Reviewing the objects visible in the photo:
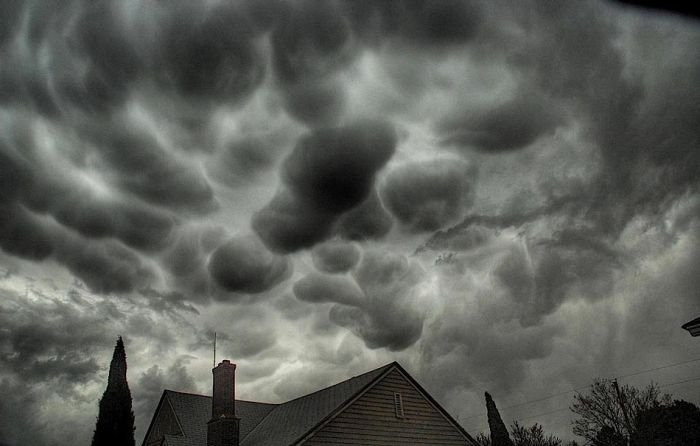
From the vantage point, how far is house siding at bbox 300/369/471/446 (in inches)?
952

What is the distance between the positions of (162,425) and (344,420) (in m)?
16.0

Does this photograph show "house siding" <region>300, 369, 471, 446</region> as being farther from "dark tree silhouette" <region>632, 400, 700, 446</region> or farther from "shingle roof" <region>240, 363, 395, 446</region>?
"dark tree silhouette" <region>632, 400, 700, 446</region>

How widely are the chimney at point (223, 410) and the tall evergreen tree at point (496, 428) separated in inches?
674

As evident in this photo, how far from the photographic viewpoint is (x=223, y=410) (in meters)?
26.2

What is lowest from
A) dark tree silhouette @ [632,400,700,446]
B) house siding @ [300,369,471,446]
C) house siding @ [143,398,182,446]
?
dark tree silhouette @ [632,400,700,446]

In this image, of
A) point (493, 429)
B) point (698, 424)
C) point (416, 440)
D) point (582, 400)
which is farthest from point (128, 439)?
point (582, 400)

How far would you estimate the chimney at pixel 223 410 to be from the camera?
25562 millimetres

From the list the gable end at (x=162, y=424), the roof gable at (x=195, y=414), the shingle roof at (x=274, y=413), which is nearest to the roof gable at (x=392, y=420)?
the shingle roof at (x=274, y=413)

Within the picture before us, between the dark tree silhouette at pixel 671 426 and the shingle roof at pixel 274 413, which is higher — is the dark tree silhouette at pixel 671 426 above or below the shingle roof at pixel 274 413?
below

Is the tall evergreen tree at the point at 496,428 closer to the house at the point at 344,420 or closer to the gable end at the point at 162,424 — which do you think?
the house at the point at 344,420

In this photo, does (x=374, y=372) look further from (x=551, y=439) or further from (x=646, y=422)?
(x=646, y=422)

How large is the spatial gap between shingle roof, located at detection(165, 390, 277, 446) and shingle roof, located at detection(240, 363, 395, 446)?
1361 mm

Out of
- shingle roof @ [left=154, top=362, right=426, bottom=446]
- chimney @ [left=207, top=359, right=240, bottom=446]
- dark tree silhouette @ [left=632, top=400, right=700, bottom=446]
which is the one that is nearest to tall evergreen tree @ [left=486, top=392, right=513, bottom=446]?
dark tree silhouette @ [left=632, top=400, right=700, bottom=446]

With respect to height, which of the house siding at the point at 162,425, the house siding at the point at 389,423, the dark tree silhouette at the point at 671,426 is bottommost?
the dark tree silhouette at the point at 671,426
